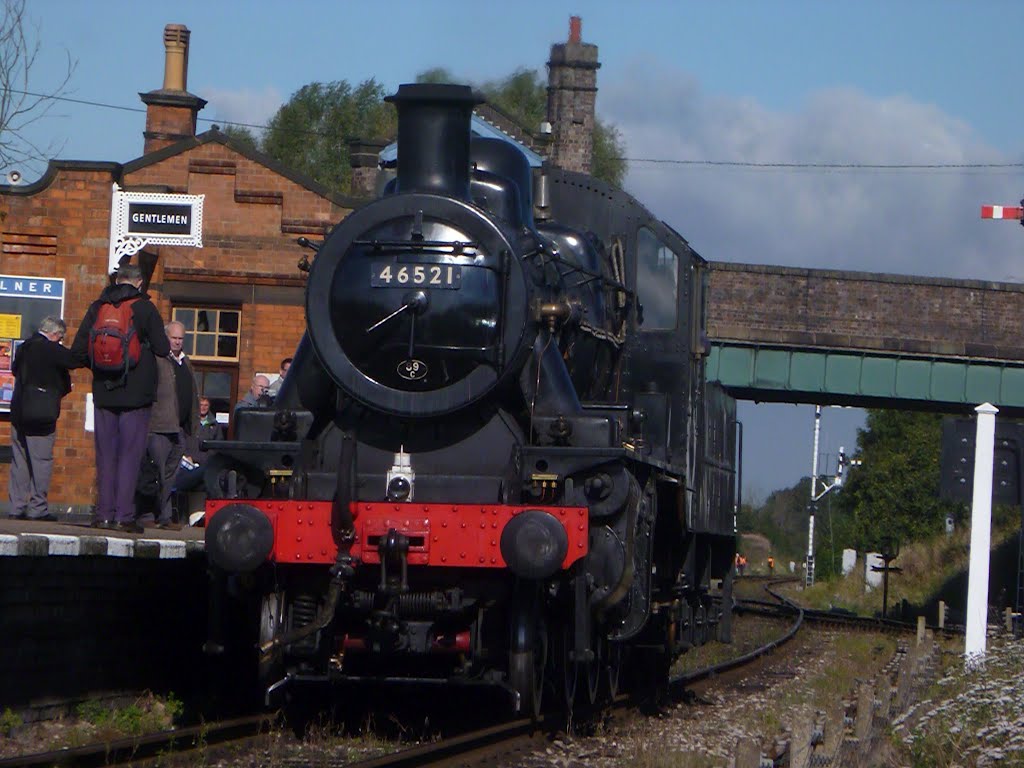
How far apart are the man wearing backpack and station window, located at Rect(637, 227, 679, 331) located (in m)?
3.32

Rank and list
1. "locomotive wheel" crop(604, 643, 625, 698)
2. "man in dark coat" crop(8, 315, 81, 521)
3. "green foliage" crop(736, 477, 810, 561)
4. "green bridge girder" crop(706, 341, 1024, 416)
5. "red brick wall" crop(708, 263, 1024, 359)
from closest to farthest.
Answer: "locomotive wheel" crop(604, 643, 625, 698)
"man in dark coat" crop(8, 315, 81, 521)
"green bridge girder" crop(706, 341, 1024, 416)
"red brick wall" crop(708, 263, 1024, 359)
"green foliage" crop(736, 477, 810, 561)

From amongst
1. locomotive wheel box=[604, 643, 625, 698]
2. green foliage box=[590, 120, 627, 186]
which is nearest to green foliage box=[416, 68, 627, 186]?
green foliage box=[590, 120, 627, 186]

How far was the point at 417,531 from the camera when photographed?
25.6ft

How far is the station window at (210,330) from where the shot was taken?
65.5 feet

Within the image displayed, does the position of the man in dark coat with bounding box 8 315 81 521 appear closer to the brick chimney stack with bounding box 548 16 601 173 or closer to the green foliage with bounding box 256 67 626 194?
the brick chimney stack with bounding box 548 16 601 173

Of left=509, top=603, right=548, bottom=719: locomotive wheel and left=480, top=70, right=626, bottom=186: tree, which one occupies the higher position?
left=480, top=70, right=626, bottom=186: tree

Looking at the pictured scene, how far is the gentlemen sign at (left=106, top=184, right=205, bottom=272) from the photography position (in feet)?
65.2

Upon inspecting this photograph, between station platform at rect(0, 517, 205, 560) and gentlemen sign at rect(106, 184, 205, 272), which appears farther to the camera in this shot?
gentlemen sign at rect(106, 184, 205, 272)

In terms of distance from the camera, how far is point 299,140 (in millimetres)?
65375

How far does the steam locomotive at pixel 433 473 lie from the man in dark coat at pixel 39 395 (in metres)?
2.53

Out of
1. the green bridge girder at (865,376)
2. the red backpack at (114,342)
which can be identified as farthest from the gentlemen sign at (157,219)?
the green bridge girder at (865,376)

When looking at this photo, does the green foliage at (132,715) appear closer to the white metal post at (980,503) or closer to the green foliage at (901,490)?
the white metal post at (980,503)

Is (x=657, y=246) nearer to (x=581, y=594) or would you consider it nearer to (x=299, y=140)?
(x=581, y=594)

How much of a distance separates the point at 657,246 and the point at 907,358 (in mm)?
21261
